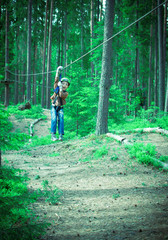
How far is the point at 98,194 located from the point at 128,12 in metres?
15.9

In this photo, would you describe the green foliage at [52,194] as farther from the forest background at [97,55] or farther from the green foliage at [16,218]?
the forest background at [97,55]

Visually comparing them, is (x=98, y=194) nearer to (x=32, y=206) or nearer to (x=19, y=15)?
(x=32, y=206)

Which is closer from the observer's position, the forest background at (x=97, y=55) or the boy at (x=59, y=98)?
the boy at (x=59, y=98)

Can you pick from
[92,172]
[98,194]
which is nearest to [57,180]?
[92,172]

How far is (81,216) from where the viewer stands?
9.84 ft

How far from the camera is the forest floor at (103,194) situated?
8.34 ft

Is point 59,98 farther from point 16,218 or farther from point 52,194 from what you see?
point 16,218

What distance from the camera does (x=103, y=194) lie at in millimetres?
3789

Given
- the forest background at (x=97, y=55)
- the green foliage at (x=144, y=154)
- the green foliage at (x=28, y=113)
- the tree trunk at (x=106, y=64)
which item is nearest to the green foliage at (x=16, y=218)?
the forest background at (x=97, y=55)

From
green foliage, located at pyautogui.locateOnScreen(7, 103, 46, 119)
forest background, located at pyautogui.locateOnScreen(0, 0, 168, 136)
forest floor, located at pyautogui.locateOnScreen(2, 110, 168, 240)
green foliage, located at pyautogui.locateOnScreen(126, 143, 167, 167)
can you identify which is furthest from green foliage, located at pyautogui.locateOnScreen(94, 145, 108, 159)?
green foliage, located at pyautogui.locateOnScreen(7, 103, 46, 119)

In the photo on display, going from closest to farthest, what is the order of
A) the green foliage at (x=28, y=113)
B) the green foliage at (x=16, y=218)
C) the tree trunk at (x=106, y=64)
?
1. the green foliage at (x=16, y=218)
2. the tree trunk at (x=106, y=64)
3. the green foliage at (x=28, y=113)

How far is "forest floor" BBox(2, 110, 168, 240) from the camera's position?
2.54 metres

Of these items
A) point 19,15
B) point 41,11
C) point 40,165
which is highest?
point 41,11

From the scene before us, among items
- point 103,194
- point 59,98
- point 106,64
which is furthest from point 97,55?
point 103,194
